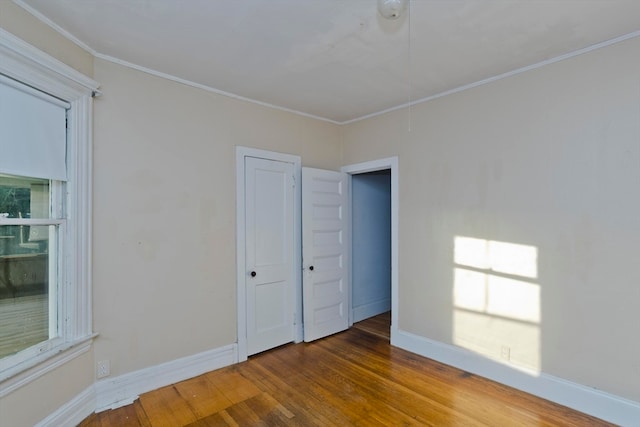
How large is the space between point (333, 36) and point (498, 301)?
2658 mm

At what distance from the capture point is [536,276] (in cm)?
270

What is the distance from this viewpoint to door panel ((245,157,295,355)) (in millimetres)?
3461

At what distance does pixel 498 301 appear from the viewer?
9.61 ft

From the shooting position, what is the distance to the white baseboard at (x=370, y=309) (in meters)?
4.58

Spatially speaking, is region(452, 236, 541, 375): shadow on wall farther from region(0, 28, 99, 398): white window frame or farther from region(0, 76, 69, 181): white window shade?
region(0, 76, 69, 181): white window shade

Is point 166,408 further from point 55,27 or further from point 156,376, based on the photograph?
point 55,27

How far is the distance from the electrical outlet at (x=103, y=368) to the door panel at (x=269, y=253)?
49.8 inches

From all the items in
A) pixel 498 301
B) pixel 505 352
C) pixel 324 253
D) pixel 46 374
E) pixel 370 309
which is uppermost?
pixel 324 253

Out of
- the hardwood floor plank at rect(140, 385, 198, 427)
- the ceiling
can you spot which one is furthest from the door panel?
the ceiling

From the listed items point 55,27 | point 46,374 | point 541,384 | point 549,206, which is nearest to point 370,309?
point 541,384

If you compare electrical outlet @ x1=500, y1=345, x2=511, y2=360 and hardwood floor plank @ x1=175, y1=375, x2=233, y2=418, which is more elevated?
electrical outlet @ x1=500, y1=345, x2=511, y2=360

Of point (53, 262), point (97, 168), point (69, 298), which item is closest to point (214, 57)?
point (97, 168)

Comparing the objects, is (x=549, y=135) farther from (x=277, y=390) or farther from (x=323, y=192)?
(x=277, y=390)

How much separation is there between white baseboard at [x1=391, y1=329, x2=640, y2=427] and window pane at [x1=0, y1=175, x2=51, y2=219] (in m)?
3.53
